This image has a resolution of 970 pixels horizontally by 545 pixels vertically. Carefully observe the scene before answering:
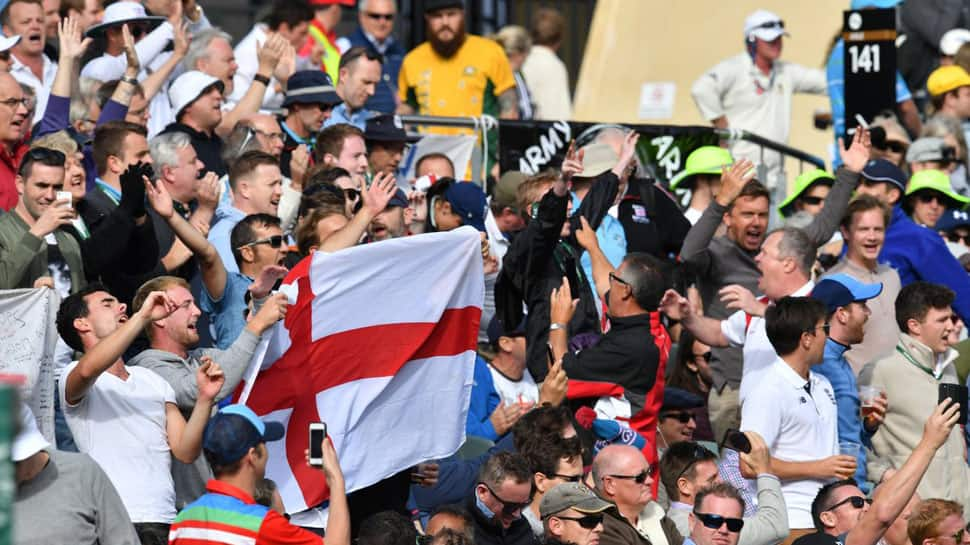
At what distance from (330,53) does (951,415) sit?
7927 millimetres

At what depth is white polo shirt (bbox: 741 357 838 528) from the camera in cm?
972

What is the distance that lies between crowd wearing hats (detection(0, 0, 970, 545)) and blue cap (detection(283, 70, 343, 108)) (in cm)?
2

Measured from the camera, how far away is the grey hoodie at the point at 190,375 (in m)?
8.72

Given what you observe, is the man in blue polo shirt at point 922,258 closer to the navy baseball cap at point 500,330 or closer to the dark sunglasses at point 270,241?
the navy baseball cap at point 500,330

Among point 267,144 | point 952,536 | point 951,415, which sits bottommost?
point 952,536

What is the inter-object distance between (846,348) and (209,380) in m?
3.89

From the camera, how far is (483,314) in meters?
11.6

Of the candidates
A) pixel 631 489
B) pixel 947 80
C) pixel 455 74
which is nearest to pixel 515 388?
pixel 631 489

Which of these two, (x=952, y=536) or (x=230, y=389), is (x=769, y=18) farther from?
(x=230, y=389)

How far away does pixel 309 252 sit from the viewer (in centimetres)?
1010

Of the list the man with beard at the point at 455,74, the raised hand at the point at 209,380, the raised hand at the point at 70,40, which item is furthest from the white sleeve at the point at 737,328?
the man with beard at the point at 455,74

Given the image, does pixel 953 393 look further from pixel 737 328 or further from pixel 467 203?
pixel 467 203

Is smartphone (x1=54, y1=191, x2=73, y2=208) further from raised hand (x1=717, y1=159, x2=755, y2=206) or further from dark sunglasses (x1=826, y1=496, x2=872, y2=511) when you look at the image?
raised hand (x1=717, y1=159, x2=755, y2=206)

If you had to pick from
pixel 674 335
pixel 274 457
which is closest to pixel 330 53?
pixel 674 335
